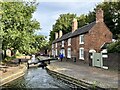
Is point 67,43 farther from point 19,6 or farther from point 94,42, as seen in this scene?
point 19,6

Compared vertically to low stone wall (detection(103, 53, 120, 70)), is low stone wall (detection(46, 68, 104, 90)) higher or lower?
lower

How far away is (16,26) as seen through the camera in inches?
1287

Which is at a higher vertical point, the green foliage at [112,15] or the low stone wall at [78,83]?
the green foliage at [112,15]

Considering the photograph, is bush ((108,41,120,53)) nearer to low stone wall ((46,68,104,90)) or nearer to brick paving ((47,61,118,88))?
brick paving ((47,61,118,88))

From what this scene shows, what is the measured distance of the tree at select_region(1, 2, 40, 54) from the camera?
102 ft

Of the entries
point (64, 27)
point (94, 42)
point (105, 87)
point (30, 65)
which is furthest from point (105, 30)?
point (64, 27)

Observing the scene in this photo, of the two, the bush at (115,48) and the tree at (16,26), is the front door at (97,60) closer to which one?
the bush at (115,48)

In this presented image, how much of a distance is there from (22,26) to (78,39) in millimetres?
13688

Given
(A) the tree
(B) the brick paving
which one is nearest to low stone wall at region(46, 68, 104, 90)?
(B) the brick paving

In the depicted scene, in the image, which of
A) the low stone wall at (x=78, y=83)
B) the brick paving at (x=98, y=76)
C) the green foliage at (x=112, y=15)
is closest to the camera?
the low stone wall at (x=78, y=83)

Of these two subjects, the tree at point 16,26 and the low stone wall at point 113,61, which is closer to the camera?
the low stone wall at point 113,61

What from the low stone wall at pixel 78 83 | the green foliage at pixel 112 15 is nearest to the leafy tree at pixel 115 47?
the low stone wall at pixel 78 83

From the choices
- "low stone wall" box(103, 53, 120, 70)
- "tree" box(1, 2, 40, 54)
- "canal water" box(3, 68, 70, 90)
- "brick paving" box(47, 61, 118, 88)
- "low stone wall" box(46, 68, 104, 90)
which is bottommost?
"canal water" box(3, 68, 70, 90)

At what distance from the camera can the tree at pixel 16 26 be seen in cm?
3106
